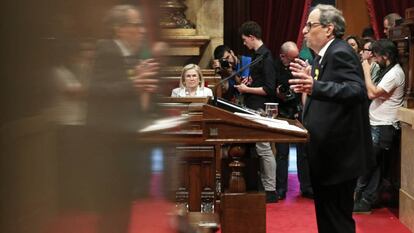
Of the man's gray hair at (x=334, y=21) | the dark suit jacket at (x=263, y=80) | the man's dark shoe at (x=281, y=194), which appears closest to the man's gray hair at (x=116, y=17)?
the man's gray hair at (x=334, y=21)

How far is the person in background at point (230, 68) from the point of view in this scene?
6844 mm

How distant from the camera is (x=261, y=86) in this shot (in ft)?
21.2

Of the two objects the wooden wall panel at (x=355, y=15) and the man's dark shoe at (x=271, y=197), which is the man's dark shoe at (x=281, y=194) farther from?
the wooden wall panel at (x=355, y=15)

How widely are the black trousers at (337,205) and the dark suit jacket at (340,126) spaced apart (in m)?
0.09

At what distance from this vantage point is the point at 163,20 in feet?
Answer: 1.71

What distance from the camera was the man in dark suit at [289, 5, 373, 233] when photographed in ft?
11.7

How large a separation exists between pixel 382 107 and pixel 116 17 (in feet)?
19.0

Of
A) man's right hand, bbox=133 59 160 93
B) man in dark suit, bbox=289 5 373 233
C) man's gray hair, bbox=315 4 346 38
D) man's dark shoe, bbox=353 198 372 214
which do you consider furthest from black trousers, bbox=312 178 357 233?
man's right hand, bbox=133 59 160 93

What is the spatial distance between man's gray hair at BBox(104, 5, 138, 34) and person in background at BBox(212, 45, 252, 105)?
249 inches

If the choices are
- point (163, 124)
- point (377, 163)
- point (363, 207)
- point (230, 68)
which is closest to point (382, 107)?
point (377, 163)

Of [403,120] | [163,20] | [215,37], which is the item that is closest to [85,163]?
[163,20]

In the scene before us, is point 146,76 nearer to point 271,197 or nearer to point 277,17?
point 271,197

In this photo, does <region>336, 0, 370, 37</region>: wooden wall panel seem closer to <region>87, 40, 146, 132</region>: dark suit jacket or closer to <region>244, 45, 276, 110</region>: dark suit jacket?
<region>244, 45, 276, 110</region>: dark suit jacket

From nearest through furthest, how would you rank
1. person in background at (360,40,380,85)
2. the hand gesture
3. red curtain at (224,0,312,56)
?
the hand gesture, person in background at (360,40,380,85), red curtain at (224,0,312,56)
